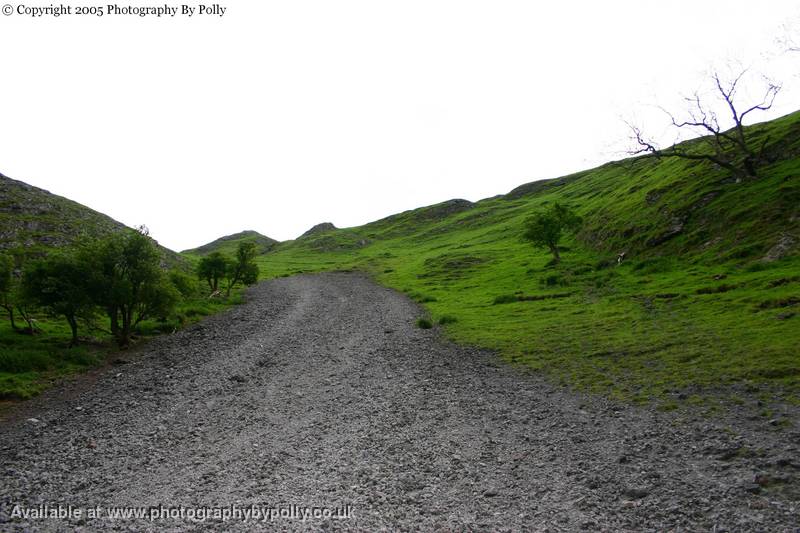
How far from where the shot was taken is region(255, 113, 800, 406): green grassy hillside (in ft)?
51.1

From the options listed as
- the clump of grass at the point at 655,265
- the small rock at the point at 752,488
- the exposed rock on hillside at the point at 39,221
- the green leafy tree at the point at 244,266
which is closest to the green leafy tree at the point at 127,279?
the exposed rock on hillside at the point at 39,221

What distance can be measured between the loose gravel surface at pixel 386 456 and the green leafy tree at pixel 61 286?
5.63 m

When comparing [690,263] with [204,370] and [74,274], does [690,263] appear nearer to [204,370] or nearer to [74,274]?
[204,370]

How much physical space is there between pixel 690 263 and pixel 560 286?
10649 mm

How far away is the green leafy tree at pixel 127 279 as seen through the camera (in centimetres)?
2511

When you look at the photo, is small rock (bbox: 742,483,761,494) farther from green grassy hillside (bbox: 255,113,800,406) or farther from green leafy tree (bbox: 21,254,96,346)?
green leafy tree (bbox: 21,254,96,346)

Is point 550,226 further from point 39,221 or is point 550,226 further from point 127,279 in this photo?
point 39,221

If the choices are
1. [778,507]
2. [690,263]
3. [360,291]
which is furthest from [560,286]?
[778,507]

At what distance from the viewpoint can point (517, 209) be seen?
13425cm

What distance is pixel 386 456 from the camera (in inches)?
459

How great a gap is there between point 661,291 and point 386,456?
26.1 metres

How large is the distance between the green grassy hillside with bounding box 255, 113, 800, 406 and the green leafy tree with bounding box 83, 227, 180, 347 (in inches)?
A: 762

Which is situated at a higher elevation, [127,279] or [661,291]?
[127,279]

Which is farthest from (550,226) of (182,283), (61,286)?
(61,286)
